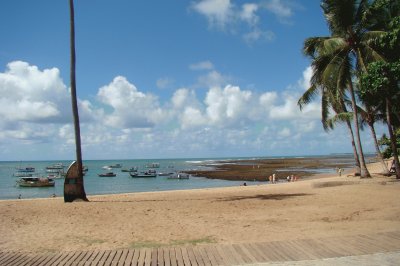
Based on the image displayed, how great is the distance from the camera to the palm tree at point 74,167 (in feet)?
61.4

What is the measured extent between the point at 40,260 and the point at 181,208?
8596 mm

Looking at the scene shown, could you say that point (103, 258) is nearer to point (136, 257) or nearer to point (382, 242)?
point (136, 257)

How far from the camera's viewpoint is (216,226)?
10859 millimetres

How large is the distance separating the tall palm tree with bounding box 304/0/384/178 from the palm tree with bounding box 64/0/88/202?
1431 cm

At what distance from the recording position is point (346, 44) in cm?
2219

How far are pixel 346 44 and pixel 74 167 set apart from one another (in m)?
17.1

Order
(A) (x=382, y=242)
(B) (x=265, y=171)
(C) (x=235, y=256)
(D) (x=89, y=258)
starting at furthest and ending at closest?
(B) (x=265, y=171) < (A) (x=382, y=242) < (D) (x=89, y=258) < (C) (x=235, y=256)

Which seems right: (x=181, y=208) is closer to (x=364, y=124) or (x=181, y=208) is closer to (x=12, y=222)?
(x=12, y=222)

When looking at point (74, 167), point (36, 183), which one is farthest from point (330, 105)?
point (36, 183)

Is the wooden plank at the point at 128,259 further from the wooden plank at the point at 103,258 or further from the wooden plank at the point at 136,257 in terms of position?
the wooden plank at the point at 103,258

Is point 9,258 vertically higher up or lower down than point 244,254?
higher up

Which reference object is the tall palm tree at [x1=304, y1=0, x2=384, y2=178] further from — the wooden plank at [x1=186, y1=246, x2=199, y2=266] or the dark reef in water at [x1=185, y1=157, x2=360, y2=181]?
the dark reef in water at [x1=185, y1=157, x2=360, y2=181]

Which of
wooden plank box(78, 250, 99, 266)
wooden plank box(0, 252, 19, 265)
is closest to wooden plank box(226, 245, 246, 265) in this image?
wooden plank box(78, 250, 99, 266)

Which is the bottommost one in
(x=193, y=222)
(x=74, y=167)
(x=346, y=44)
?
(x=193, y=222)
